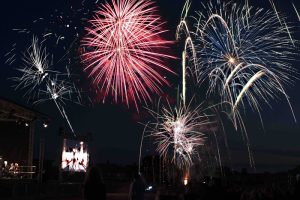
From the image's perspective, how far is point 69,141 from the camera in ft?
103

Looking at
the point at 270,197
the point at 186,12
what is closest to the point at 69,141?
Answer: the point at 186,12

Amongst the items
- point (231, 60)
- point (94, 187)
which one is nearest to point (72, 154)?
point (231, 60)

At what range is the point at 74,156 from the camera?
31703 mm

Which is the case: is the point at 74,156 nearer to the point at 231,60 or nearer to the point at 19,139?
the point at 19,139

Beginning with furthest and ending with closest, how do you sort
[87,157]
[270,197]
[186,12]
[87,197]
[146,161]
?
[146,161] → [87,157] → [186,12] → [270,197] → [87,197]

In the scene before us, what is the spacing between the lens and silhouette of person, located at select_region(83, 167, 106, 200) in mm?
7219

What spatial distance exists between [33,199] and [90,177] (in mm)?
15936

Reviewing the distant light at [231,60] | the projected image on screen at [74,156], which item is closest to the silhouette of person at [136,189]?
the distant light at [231,60]

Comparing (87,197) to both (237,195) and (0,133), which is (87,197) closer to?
(237,195)

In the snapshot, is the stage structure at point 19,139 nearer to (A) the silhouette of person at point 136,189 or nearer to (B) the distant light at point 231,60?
(B) the distant light at point 231,60

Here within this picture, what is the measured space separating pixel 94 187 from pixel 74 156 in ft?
81.6

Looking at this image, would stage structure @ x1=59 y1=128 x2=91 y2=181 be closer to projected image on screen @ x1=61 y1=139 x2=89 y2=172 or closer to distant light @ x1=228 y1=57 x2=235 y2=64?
projected image on screen @ x1=61 y1=139 x2=89 y2=172

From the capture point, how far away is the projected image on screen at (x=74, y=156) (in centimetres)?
3095

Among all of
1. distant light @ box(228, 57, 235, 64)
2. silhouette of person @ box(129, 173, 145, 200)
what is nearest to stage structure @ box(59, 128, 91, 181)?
distant light @ box(228, 57, 235, 64)
